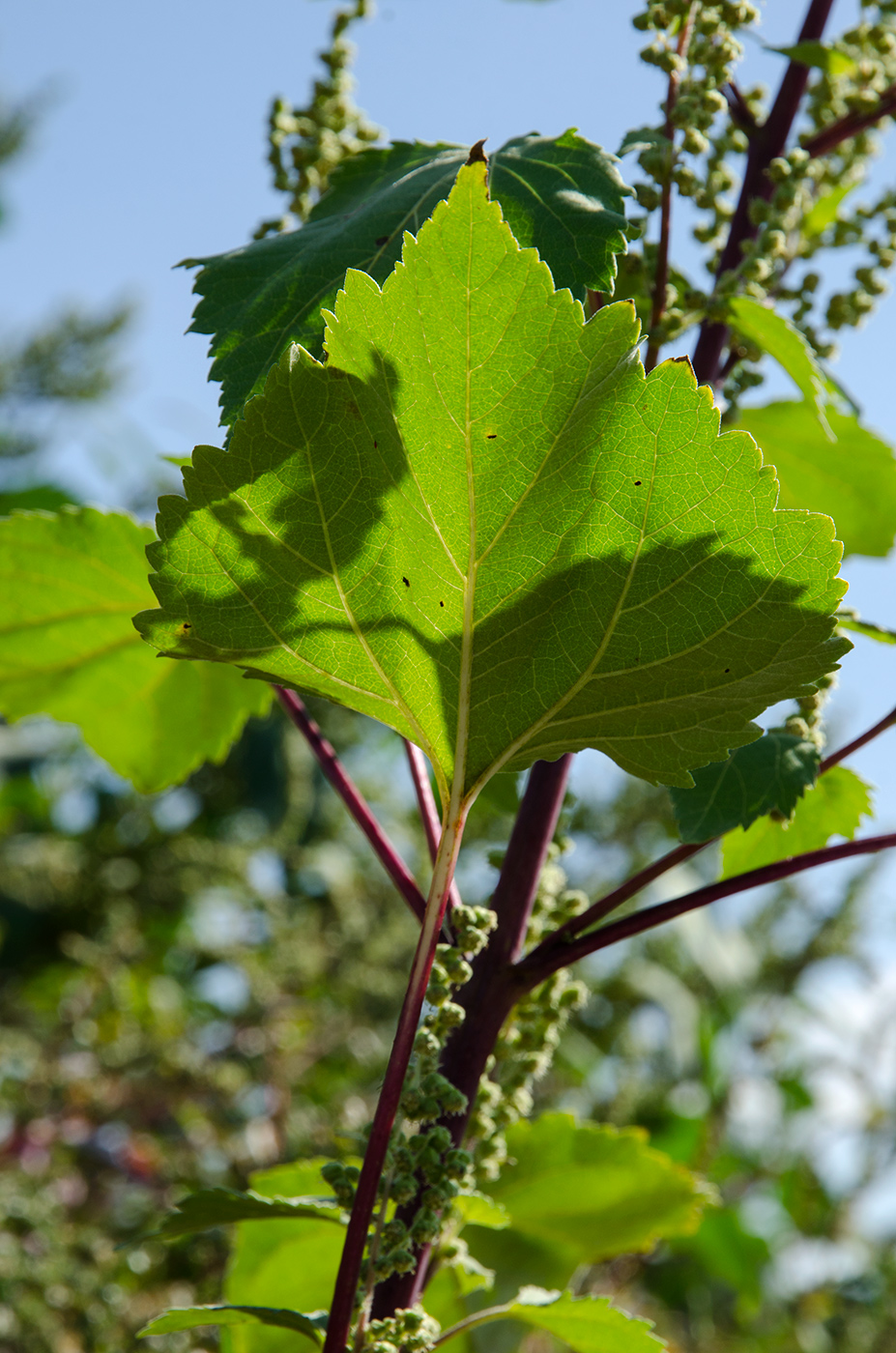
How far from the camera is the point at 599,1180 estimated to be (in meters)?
0.85

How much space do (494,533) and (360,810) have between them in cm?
28

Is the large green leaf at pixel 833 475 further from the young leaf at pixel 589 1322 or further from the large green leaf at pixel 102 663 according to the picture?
the young leaf at pixel 589 1322

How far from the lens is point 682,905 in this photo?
609 millimetres

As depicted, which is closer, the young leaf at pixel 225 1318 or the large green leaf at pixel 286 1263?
the young leaf at pixel 225 1318

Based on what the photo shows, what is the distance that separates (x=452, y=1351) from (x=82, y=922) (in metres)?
3.43

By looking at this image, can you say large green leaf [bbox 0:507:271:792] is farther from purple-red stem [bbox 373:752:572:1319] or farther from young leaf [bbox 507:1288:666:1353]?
young leaf [bbox 507:1288:666:1353]

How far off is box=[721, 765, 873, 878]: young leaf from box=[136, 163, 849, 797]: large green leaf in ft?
0.74

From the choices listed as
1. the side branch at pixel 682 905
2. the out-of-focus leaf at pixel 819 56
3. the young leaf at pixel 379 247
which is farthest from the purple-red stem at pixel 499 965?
the out-of-focus leaf at pixel 819 56

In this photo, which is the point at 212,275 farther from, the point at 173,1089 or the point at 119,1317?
the point at 173,1089

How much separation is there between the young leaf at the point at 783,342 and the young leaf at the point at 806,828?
24 cm

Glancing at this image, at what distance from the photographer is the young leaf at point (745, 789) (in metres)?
0.61

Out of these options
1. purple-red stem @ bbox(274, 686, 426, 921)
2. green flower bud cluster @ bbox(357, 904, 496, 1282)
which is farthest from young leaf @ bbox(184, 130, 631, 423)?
green flower bud cluster @ bbox(357, 904, 496, 1282)

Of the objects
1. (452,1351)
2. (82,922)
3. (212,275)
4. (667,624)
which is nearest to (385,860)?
(667,624)

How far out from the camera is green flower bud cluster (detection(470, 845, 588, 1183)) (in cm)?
69
